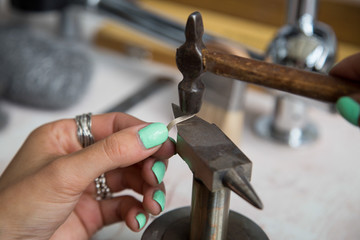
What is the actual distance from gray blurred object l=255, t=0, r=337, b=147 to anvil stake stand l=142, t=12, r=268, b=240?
25 centimetres

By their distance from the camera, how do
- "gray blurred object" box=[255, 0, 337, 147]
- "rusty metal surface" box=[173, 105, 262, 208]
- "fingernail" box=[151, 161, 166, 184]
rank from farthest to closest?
1. "gray blurred object" box=[255, 0, 337, 147]
2. "fingernail" box=[151, 161, 166, 184]
3. "rusty metal surface" box=[173, 105, 262, 208]

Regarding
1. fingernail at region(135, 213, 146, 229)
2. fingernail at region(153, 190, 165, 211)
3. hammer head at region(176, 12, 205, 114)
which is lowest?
fingernail at region(135, 213, 146, 229)

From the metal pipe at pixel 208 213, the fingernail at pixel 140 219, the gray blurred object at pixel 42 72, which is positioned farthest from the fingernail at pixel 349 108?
the gray blurred object at pixel 42 72

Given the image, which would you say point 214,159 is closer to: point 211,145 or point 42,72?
point 211,145

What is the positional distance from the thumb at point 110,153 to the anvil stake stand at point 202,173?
0.02 meters

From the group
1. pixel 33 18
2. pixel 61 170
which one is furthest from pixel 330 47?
pixel 33 18

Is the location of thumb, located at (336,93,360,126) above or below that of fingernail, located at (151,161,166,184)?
above

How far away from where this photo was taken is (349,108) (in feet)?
1.12

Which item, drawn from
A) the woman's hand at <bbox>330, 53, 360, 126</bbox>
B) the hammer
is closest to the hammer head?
the hammer

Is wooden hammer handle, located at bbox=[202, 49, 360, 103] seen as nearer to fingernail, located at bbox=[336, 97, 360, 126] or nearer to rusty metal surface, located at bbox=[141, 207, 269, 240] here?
fingernail, located at bbox=[336, 97, 360, 126]

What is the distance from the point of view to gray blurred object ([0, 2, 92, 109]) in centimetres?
68

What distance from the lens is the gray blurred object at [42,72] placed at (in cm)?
68

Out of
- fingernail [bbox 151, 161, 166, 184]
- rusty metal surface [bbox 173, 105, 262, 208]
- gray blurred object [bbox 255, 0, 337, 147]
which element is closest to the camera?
rusty metal surface [bbox 173, 105, 262, 208]

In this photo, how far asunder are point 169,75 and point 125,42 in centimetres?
13
